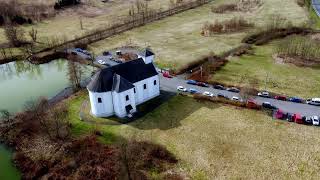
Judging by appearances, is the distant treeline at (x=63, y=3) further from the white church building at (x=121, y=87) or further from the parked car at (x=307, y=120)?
the parked car at (x=307, y=120)

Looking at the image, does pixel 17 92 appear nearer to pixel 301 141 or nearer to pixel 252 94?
pixel 252 94

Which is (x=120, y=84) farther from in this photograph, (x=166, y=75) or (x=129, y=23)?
(x=129, y=23)

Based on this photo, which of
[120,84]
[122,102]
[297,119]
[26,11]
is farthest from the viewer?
[26,11]

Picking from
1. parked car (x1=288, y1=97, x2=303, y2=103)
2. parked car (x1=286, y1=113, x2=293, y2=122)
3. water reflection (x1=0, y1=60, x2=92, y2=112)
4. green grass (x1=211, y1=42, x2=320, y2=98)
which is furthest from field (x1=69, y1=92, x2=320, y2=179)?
green grass (x1=211, y1=42, x2=320, y2=98)

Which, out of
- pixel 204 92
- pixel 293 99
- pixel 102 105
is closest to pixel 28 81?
pixel 102 105

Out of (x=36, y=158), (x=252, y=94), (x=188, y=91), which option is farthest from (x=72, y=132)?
(x=252, y=94)

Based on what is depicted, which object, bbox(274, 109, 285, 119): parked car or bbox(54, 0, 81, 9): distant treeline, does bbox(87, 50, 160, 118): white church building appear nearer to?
bbox(274, 109, 285, 119): parked car
